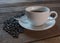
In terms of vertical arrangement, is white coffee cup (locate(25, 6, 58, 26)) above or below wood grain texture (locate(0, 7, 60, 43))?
above

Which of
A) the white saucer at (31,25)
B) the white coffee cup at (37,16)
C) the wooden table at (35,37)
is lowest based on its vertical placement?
the wooden table at (35,37)

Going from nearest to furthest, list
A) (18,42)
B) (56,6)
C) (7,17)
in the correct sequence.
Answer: (18,42), (7,17), (56,6)

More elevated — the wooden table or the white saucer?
the white saucer

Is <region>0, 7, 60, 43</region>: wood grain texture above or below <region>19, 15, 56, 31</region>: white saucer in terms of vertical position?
below

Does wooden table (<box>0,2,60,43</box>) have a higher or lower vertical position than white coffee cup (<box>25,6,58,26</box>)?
lower

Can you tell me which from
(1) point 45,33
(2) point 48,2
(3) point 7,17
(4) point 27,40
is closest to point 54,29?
(1) point 45,33

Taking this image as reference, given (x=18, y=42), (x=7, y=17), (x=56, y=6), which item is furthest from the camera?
(x=56, y=6)

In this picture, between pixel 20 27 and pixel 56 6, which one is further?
pixel 56 6

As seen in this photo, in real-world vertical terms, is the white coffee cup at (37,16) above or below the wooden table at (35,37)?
above

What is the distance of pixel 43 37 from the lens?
705mm

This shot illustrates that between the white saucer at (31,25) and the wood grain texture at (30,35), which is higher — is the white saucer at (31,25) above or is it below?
above

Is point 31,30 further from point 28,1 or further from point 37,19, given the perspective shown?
point 28,1

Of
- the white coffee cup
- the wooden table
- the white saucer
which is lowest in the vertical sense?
the wooden table

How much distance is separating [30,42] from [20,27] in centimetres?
12
